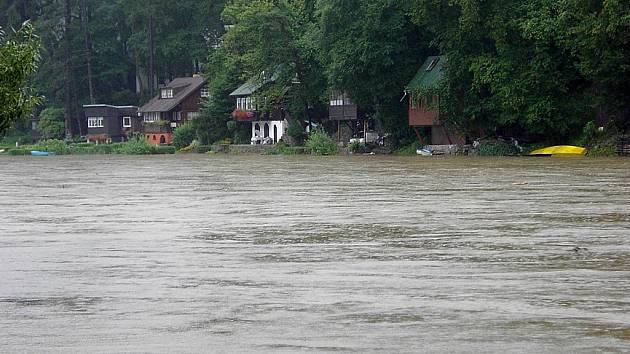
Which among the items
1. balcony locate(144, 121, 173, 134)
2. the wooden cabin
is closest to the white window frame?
balcony locate(144, 121, 173, 134)

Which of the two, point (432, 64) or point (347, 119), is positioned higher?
point (432, 64)

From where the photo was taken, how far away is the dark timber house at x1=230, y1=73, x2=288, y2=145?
290 ft

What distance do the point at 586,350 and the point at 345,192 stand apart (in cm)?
2215

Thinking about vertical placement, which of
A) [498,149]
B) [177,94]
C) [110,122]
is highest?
Result: [177,94]

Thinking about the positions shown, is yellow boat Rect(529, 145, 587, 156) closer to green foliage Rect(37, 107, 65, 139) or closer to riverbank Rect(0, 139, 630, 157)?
riverbank Rect(0, 139, 630, 157)

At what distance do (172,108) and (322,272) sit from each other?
88.0m

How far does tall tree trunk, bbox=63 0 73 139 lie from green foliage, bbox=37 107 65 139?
2.38ft

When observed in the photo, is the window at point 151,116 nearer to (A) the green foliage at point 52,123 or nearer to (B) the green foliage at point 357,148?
(A) the green foliage at point 52,123

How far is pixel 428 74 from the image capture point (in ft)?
215

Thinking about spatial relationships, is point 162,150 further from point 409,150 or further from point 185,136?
point 409,150

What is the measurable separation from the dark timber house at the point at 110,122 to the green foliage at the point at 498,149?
2054 inches

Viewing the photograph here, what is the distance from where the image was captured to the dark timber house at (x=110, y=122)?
348ft

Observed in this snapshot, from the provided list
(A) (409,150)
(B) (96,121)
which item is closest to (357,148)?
(A) (409,150)

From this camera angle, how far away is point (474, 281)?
14656mm
